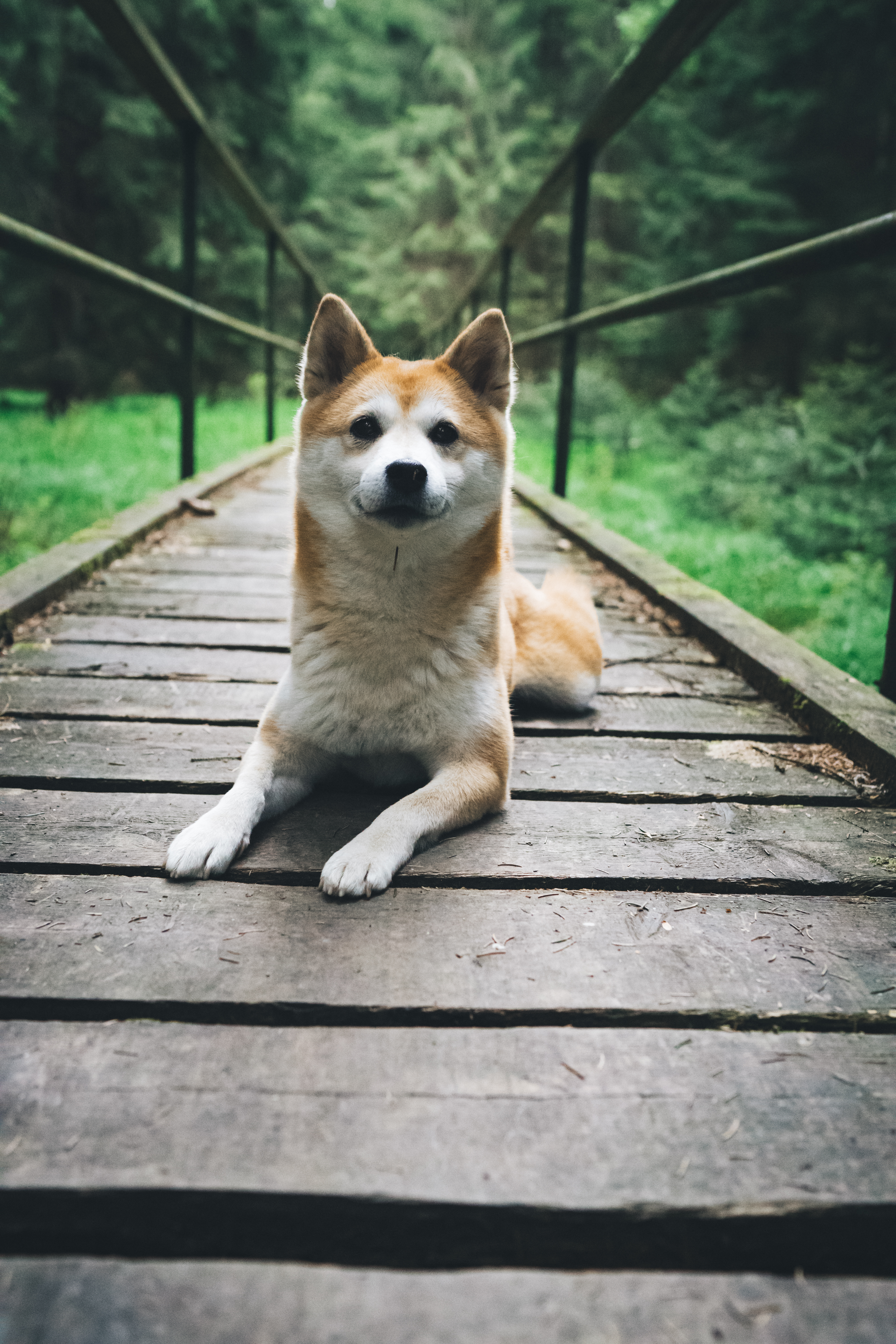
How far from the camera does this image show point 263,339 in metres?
5.77

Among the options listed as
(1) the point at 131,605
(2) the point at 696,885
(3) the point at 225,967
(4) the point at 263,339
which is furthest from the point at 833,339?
(3) the point at 225,967

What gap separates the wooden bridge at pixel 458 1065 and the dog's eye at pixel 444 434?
0.71m

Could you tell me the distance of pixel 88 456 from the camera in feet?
20.2

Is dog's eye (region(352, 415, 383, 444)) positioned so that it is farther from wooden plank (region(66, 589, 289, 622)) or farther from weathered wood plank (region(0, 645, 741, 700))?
wooden plank (region(66, 589, 289, 622))

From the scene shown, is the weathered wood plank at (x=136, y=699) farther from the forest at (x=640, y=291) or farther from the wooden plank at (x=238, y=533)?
the forest at (x=640, y=291)

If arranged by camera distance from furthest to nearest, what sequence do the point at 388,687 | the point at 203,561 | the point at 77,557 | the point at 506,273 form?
1. the point at 506,273
2. the point at 203,561
3. the point at 77,557
4. the point at 388,687

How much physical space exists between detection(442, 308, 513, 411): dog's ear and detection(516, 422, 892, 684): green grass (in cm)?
130

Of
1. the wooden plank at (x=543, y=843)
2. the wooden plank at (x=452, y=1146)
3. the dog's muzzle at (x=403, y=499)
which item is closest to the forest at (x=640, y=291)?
the wooden plank at (x=543, y=843)

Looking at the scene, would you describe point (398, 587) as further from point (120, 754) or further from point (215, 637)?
point (215, 637)

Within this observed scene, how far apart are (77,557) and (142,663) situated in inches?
32.7

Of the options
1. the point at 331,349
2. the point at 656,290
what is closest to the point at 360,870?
the point at 331,349

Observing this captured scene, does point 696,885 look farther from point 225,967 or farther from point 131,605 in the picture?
point 131,605

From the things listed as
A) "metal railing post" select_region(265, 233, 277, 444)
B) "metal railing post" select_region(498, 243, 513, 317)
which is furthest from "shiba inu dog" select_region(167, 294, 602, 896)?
"metal railing post" select_region(265, 233, 277, 444)

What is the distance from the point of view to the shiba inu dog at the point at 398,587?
1.55m
